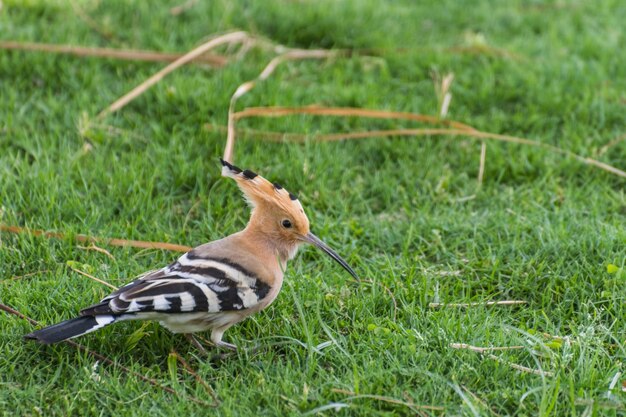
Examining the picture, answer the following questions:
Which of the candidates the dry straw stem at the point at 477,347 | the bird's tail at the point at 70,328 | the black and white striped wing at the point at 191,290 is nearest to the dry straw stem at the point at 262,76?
the black and white striped wing at the point at 191,290

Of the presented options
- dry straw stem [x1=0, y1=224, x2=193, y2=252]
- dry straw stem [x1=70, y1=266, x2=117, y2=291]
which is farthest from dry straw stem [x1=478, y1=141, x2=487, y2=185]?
dry straw stem [x1=70, y1=266, x2=117, y2=291]

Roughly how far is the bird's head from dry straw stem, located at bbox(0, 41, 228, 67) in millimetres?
2144

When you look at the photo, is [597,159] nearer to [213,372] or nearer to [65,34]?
[213,372]

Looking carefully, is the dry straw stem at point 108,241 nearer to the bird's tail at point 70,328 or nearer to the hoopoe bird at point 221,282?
the hoopoe bird at point 221,282

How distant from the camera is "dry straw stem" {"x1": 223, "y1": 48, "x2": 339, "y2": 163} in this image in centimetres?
468

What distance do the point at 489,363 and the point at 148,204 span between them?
189cm

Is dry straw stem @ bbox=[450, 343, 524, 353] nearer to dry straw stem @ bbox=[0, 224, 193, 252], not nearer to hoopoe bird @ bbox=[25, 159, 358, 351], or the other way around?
hoopoe bird @ bbox=[25, 159, 358, 351]

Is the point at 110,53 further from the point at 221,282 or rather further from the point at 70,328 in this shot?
the point at 70,328

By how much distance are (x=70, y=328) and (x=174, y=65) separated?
8.59 ft

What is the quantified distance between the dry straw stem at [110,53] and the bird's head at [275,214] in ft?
7.03

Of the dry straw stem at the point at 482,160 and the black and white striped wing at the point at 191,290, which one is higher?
the black and white striped wing at the point at 191,290

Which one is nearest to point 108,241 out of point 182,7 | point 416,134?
point 416,134

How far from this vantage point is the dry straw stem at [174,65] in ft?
16.7

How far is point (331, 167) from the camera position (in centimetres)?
474
